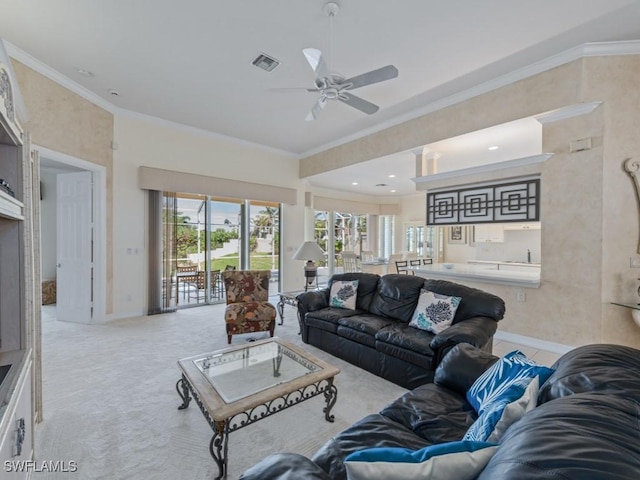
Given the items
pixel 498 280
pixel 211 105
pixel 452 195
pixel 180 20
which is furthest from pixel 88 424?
pixel 452 195

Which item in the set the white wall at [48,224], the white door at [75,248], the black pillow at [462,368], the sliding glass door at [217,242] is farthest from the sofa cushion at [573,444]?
the white wall at [48,224]

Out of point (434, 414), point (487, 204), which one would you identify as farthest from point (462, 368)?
point (487, 204)

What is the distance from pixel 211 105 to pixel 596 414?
5056mm

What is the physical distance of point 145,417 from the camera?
7.12 ft

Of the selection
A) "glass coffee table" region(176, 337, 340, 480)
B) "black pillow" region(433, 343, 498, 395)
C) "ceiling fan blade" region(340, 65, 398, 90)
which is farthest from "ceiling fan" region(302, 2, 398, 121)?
"glass coffee table" region(176, 337, 340, 480)

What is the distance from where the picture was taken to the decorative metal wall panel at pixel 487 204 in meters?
3.67

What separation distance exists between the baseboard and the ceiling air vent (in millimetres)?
4442

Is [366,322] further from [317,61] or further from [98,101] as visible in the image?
[98,101]

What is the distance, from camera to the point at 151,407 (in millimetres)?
2297

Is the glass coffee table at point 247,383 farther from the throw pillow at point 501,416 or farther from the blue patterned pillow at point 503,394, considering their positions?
the throw pillow at point 501,416

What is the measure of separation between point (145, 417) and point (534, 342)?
13.7 feet

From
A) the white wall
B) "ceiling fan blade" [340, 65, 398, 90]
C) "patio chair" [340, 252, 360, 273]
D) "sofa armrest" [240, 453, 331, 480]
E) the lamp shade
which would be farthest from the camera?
"patio chair" [340, 252, 360, 273]

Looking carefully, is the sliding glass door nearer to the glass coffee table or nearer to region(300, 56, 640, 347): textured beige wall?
the glass coffee table

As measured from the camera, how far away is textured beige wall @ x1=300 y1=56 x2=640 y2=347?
3104mm
